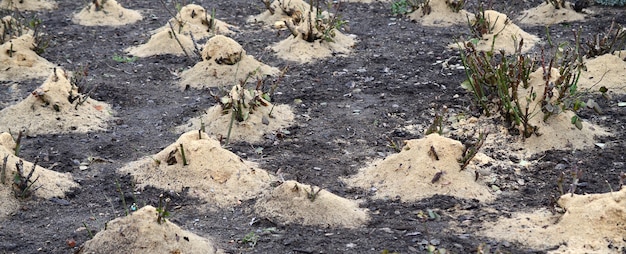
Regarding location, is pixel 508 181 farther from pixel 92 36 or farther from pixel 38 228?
pixel 92 36

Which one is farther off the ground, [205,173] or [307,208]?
[307,208]

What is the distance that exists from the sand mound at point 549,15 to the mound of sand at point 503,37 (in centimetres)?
46

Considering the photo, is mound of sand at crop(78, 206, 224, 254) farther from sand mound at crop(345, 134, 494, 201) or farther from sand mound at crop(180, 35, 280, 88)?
sand mound at crop(180, 35, 280, 88)

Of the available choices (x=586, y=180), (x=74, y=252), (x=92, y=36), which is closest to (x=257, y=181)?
(x=74, y=252)

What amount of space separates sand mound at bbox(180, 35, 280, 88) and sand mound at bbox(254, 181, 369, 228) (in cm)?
219

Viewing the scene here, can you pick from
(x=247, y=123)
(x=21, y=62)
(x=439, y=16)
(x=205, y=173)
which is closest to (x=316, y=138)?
(x=247, y=123)

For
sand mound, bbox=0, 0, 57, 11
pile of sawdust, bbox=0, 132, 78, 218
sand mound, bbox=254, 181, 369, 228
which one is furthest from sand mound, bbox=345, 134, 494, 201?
sand mound, bbox=0, 0, 57, 11

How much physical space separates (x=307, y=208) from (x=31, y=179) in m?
1.50

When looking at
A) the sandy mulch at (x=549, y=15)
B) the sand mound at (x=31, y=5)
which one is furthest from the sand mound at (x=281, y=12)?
the sand mound at (x=31, y=5)

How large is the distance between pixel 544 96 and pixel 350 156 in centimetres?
119

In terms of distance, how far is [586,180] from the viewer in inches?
156

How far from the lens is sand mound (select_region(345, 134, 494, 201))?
12.8 ft

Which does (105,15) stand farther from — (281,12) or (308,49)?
(308,49)

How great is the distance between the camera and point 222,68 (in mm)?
5930
